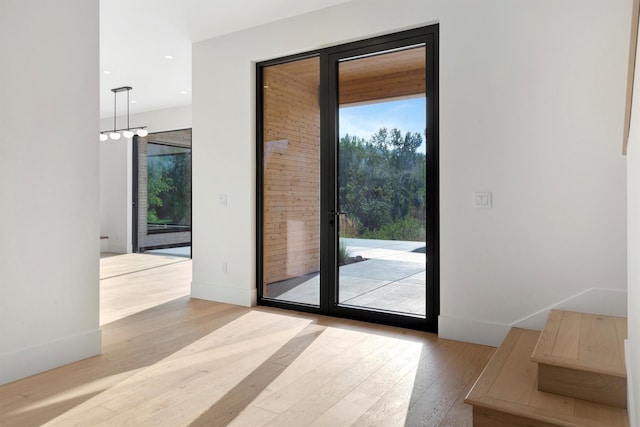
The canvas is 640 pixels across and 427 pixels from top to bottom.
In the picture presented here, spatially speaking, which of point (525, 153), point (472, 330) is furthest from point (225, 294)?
point (525, 153)

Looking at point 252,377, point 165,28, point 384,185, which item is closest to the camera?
point 252,377

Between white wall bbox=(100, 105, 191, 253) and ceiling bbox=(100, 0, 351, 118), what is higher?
ceiling bbox=(100, 0, 351, 118)

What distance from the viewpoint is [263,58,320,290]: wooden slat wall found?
4238 millimetres

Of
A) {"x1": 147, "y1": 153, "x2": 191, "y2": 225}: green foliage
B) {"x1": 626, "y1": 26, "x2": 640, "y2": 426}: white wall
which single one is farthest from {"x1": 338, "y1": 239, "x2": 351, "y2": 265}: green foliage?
{"x1": 147, "y1": 153, "x2": 191, "y2": 225}: green foliage

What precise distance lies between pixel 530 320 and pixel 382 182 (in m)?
1.61

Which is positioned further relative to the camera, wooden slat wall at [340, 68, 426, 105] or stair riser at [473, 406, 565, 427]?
wooden slat wall at [340, 68, 426, 105]

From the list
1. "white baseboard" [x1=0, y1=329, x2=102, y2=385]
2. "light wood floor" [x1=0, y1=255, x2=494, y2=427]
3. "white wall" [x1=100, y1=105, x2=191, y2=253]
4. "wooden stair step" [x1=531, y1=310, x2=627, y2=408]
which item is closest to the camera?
"wooden stair step" [x1=531, y1=310, x2=627, y2=408]

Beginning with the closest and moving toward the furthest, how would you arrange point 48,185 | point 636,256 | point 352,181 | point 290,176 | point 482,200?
1. point 636,256
2. point 48,185
3. point 482,200
4. point 352,181
5. point 290,176

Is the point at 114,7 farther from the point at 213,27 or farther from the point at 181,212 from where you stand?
the point at 181,212

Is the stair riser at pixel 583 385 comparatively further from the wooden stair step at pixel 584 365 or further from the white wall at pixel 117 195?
the white wall at pixel 117 195

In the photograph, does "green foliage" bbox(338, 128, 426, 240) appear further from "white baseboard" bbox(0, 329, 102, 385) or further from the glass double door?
"white baseboard" bbox(0, 329, 102, 385)

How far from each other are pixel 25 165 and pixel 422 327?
3115 millimetres

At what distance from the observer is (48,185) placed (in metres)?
2.78

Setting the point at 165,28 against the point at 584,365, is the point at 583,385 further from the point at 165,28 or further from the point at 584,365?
the point at 165,28
